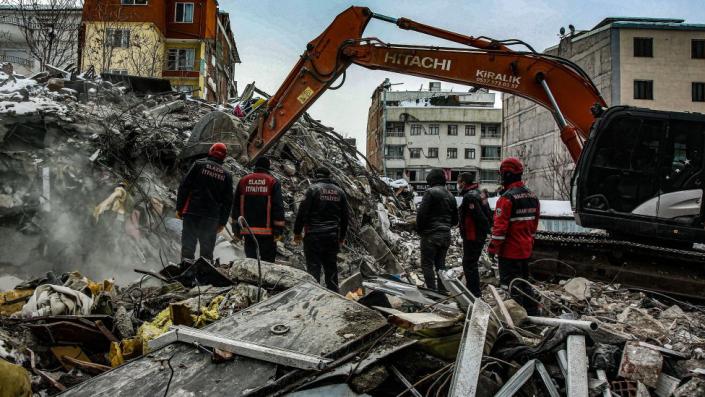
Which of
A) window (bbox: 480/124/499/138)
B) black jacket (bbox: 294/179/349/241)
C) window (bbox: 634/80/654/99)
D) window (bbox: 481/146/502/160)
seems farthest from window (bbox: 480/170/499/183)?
black jacket (bbox: 294/179/349/241)

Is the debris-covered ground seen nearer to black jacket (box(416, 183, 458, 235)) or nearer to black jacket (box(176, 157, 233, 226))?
black jacket (box(176, 157, 233, 226))

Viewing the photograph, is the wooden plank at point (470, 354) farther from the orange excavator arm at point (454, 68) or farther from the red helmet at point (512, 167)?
the orange excavator arm at point (454, 68)

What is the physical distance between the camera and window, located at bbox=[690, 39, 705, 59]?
30750mm

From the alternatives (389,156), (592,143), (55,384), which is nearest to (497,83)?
(592,143)

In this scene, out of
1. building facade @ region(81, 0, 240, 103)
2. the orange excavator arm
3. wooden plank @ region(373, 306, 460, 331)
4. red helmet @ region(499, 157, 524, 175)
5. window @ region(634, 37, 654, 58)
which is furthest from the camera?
window @ region(634, 37, 654, 58)

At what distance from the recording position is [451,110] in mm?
51438

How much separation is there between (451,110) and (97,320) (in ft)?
164

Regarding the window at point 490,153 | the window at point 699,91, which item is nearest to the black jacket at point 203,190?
the window at point 699,91

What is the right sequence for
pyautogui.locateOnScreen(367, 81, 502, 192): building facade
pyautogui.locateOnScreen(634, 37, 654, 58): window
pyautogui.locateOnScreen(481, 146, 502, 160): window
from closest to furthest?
pyautogui.locateOnScreen(634, 37, 654, 58): window, pyautogui.locateOnScreen(367, 81, 502, 192): building facade, pyautogui.locateOnScreen(481, 146, 502, 160): window

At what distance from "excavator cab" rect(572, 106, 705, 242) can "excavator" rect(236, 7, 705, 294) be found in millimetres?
11

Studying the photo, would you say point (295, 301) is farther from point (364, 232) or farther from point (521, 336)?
point (364, 232)

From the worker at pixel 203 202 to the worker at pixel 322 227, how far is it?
3.14ft

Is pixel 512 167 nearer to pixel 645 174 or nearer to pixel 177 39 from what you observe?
pixel 645 174

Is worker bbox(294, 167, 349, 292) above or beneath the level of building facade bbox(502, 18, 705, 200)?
beneath
